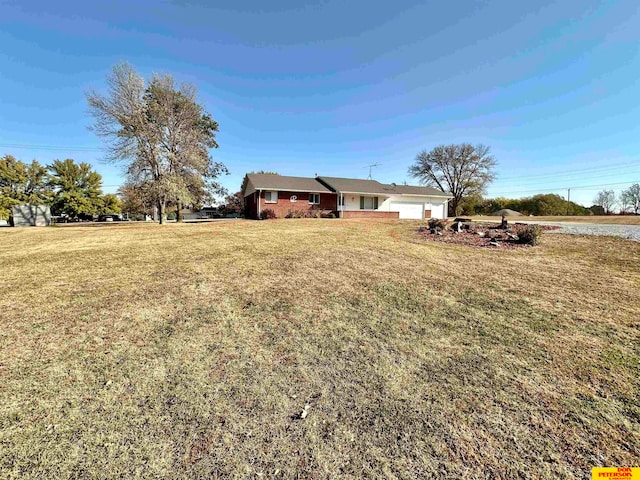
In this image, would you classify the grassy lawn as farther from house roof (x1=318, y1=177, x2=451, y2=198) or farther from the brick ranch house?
house roof (x1=318, y1=177, x2=451, y2=198)

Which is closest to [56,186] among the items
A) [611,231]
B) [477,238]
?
[477,238]

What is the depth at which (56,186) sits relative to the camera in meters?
38.7

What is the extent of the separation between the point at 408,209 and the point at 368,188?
5548 millimetres

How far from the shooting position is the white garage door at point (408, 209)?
2983 centimetres

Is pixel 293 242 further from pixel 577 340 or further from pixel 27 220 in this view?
pixel 27 220

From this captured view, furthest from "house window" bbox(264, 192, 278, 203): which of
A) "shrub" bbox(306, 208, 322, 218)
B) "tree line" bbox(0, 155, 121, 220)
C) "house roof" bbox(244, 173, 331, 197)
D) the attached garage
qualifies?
"tree line" bbox(0, 155, 121, 220)

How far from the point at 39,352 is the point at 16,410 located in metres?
0.97

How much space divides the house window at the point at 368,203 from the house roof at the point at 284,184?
13.8ft

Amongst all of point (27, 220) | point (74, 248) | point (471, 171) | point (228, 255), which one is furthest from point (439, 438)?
point (471, 171)

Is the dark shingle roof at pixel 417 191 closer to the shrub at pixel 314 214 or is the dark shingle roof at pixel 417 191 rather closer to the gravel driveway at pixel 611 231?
the shrub at pixel 314 214

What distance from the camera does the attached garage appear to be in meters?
29.8

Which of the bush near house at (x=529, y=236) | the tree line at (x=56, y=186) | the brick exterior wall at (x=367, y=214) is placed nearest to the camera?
the bush near house at (x=529, y=236)

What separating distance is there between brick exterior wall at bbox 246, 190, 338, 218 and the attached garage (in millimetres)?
7226

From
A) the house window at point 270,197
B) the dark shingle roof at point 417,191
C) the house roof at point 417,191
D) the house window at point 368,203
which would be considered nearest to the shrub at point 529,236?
the house window at point 270,197
